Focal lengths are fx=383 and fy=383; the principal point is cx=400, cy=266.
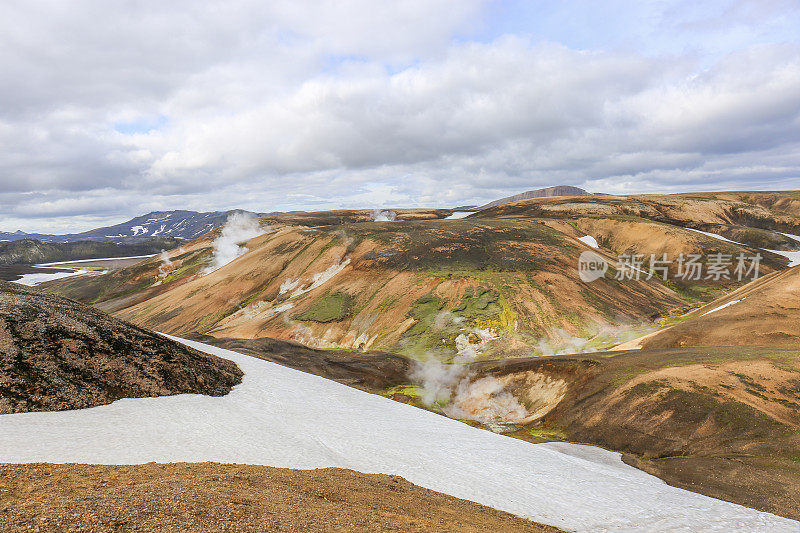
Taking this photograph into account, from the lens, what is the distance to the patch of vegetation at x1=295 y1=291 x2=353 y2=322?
65812 mm

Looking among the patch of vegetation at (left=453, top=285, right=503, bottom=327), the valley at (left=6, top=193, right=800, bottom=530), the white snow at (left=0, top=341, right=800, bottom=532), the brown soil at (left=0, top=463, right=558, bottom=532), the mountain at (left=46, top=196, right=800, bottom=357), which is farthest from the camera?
the patch of vegetation at (left=453, top=285, right=503, bottom=327)

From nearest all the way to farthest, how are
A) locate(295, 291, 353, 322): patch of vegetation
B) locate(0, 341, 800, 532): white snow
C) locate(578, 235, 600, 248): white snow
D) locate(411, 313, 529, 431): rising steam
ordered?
locate(0, 341, 800, 532): white snow → locate(411, 313, 529, 431): rising steam → locate(295, 291, 353, 322): patch of vegetation → locate(578, 235, 600, 248): white snow

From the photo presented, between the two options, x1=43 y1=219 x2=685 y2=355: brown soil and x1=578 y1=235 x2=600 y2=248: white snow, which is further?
x1=578 y1=235 x2=600 y2=248: white snow

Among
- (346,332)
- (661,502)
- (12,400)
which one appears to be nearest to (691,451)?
(661,502)

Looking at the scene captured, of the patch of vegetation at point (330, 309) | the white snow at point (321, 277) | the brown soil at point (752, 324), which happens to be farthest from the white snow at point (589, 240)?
the patch of vegetation at point (330, 309)

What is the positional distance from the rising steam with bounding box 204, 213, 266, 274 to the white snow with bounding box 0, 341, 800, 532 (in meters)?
104

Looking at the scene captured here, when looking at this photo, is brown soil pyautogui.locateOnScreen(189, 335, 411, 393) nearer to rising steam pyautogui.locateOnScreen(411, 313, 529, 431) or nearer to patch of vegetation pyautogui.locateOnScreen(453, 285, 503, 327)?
rising steam pyautogui.locateOnScreen(411, 313, 529, 431)

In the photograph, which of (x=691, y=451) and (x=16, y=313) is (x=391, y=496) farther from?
(x=16, y=313)

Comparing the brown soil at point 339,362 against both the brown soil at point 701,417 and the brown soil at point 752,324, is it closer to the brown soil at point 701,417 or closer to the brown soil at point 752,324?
the brown soil at point 701,417

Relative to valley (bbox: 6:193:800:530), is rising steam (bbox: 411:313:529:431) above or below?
below

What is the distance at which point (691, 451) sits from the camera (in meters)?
22.8

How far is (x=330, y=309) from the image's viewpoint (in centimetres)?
6762

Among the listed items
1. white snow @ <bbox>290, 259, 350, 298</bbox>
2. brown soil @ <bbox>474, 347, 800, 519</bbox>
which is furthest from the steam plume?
brown soil @ <bbox>474, 347, 800, 519</bbox>

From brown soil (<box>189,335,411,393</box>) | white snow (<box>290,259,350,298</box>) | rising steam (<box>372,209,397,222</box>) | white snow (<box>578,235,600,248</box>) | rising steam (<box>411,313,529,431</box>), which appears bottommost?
rising steam (<box>411,313,529,431</box>)
